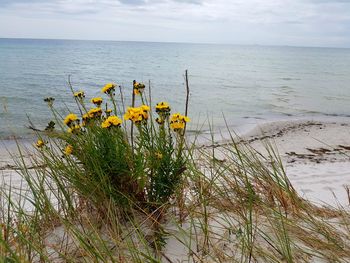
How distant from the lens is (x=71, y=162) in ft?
8.34

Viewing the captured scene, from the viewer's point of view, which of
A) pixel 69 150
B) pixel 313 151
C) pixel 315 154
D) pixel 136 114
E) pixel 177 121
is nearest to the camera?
pixel 136 114

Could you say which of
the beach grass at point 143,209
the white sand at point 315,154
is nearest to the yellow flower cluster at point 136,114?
the beach grass at point 143,209

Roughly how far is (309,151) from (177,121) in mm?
8549

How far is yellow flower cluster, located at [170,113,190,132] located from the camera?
2549 mm

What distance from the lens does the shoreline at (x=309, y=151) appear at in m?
5.33

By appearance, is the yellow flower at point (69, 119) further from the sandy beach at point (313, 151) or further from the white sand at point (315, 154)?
the white sand at point (315, 154)

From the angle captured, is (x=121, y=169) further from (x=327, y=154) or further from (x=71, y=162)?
(x=327, y=154)

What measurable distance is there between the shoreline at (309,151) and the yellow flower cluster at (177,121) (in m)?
0.80

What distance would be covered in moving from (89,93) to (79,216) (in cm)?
2034

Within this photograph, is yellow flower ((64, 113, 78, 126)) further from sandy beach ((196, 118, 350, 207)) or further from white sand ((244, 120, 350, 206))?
white sand ((244, 120, 350, 206))

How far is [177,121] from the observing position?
2.61 meters

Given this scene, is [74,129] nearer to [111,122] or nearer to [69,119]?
[69,119]

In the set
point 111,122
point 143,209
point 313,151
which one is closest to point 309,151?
point 313,151

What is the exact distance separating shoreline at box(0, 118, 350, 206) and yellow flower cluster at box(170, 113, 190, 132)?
804 millimetres
